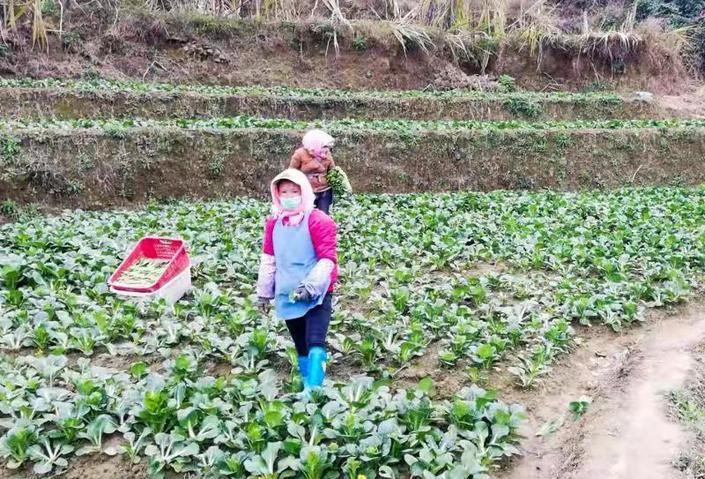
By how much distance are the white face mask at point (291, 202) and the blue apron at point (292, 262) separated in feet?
0.39

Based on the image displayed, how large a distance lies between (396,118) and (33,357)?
1450 cm

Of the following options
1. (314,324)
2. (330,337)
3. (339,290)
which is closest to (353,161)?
(339,290)

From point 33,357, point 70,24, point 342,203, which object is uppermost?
point 70,24

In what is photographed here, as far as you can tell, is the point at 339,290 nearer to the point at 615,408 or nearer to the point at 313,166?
the point at 313,166

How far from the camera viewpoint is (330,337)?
548cm

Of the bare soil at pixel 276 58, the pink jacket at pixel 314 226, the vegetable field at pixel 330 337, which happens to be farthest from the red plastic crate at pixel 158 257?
the bare soil at pixel 276 58

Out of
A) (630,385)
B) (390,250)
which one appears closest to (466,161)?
(390,250)

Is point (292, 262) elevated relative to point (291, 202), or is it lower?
lower

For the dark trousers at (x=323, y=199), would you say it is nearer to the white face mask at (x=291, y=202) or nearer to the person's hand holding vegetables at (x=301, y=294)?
the white face mask at (x=291, y=202)

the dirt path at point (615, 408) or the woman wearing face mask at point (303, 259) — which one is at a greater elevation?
the woman wearing face mask at point (303, 259)

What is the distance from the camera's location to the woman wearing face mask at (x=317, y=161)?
7.23 meters

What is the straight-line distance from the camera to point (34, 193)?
10844 mm

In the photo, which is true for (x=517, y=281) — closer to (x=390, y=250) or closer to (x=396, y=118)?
(x=390, y=250)

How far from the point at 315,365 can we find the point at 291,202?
1100 millimetres
